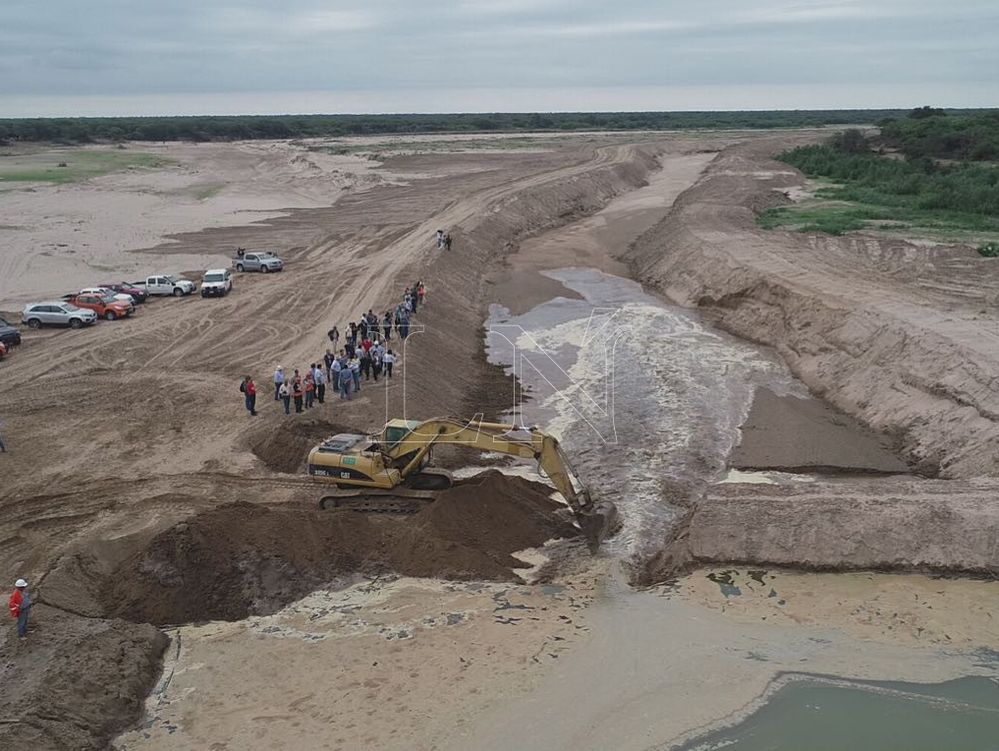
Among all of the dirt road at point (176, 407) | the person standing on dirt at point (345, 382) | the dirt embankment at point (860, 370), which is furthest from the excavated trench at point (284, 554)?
the person standing on dirt at point (345, 382)

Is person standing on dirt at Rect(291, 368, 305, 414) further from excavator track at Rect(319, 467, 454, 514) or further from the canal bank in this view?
the canal bank

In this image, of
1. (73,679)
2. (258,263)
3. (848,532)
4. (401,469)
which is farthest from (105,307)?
(848,532)

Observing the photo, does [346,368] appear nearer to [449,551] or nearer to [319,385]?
[319,385]

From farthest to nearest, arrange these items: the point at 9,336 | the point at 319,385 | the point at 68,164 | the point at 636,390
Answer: the point at 68,164, the point at 9,336, the point at 636,390, the point at 319,385

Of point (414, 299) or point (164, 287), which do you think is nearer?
point (414, 299)

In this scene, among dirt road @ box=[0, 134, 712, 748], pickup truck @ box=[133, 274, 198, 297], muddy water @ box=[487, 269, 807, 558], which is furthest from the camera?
pickup truck @ box=[133, 274, 198, 297]

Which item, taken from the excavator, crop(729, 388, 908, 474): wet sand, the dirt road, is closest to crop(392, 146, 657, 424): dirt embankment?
the dirt road
